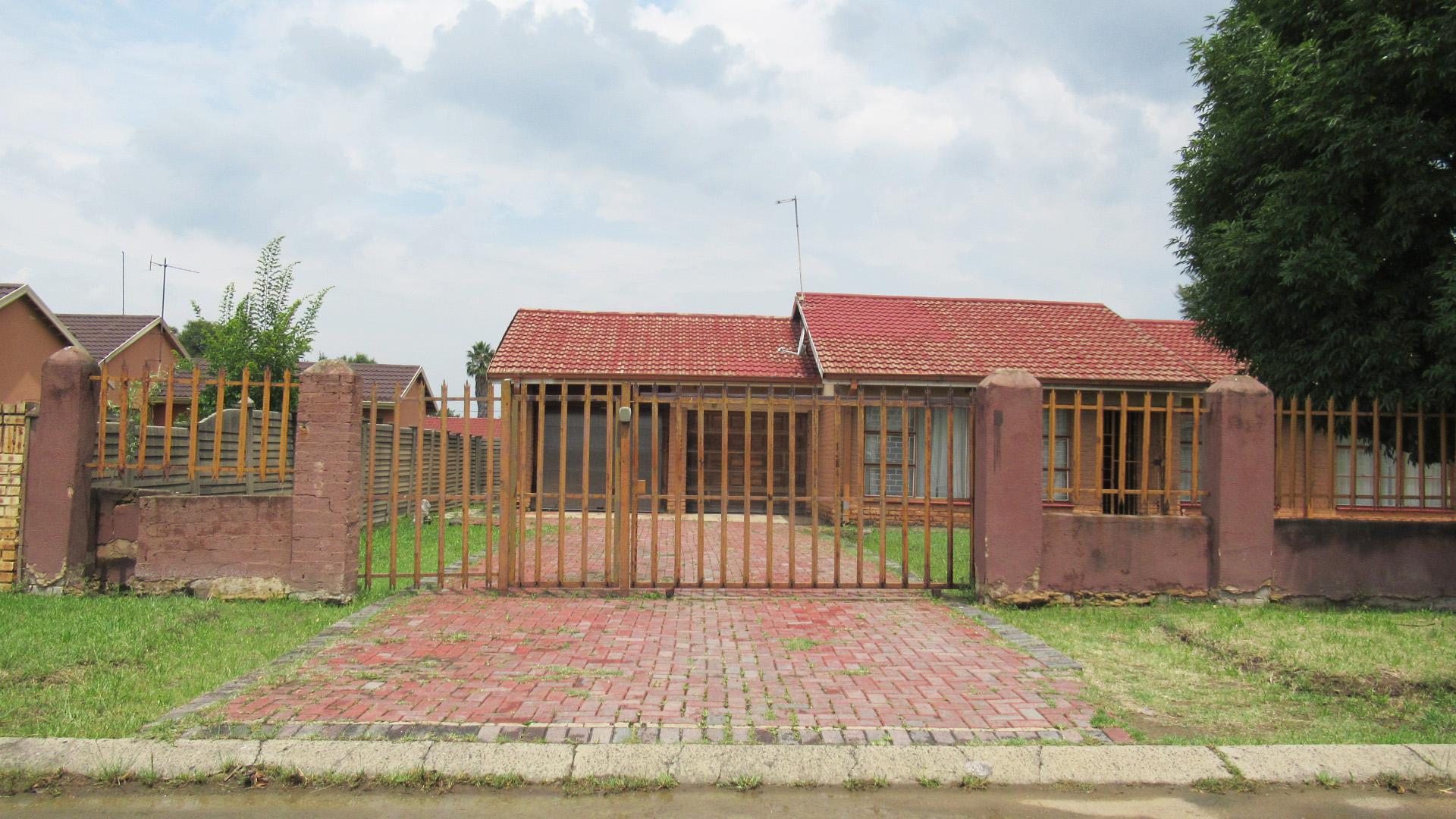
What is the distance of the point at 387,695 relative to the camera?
17.1ft

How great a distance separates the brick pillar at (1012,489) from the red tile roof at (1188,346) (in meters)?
10.9

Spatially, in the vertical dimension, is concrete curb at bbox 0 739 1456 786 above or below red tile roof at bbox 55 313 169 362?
below

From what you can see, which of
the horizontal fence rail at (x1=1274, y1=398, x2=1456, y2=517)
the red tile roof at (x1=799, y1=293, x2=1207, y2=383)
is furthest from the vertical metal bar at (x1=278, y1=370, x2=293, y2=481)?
the red tile roof at (x1=799, y1=293, x2=1207, y2=383)

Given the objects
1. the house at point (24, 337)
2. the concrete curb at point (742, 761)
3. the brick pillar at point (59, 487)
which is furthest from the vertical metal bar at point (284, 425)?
the house at point (24, 337)

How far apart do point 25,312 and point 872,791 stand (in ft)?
85.6

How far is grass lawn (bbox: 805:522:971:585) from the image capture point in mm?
10359

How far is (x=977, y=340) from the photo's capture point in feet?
60.1

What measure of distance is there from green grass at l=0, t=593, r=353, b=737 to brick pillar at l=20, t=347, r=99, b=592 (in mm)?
272

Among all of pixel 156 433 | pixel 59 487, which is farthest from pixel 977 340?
pixel 59 487

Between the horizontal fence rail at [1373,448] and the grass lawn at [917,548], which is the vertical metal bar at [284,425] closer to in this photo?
the grass lawn at [917,548]

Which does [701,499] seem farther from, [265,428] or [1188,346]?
[1188,346]

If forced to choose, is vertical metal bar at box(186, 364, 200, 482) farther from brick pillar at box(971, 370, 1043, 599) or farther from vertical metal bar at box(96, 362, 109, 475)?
brick pillar at box(971, 370, 1043, 599)

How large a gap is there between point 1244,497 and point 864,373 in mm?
8259

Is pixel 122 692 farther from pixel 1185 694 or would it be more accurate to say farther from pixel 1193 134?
pixel 1193 134
